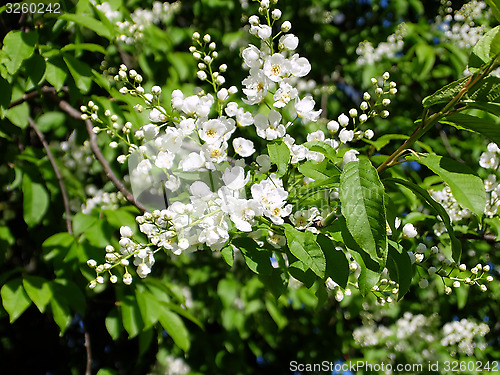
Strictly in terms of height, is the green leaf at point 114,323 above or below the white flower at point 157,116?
below

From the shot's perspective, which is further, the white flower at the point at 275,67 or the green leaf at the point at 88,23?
the green leaf at the point at 88,23

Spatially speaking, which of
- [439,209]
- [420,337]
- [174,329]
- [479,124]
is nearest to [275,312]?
[174,329]

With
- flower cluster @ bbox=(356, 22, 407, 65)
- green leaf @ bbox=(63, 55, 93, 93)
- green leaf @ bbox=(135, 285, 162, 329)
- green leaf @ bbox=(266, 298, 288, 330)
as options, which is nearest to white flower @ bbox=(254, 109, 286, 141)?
green leaf @ bbox=(63, 55, 93, 93)

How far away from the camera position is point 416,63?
295 cm

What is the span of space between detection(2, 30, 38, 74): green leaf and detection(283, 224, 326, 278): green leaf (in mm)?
1336

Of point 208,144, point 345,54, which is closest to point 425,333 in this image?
point 345,54

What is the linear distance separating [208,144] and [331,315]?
276cm

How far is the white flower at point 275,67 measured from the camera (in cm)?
113

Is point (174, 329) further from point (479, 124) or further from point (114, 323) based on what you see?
point (479, 124)

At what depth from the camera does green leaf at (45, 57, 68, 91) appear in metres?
1.82

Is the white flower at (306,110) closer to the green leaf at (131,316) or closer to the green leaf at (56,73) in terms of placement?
the green leaf at (56,73)

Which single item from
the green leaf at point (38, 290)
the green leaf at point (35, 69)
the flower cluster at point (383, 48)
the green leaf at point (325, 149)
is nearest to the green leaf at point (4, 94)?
the green leaf at point (35, 69)

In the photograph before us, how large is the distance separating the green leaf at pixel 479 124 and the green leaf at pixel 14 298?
5.44 ft

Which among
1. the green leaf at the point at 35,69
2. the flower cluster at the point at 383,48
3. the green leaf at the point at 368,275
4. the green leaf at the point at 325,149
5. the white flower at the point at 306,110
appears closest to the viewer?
the green leaf at the point at 368,275
